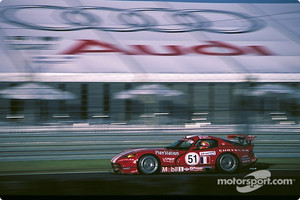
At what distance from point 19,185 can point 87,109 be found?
318 centimetres

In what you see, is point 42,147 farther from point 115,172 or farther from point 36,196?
point 36,196

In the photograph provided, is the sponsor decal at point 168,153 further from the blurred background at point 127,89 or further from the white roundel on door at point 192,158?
the blurred background at point 127,89

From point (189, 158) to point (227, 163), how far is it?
75 cm

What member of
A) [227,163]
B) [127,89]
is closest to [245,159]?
[227,163]

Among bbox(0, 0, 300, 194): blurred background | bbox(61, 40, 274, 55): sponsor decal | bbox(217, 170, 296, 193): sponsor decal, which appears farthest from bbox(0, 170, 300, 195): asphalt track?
bbox(61, 40, 274, 55): sponsor decal

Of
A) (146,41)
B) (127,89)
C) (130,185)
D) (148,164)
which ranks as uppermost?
(146,41)

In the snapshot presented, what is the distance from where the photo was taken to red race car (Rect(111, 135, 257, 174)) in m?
6.70

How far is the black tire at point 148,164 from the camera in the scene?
22.0 feet

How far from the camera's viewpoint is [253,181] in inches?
240

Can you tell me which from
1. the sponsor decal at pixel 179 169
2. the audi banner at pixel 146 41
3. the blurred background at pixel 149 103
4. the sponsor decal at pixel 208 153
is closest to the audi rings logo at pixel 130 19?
the audi banner at pixel 146 41

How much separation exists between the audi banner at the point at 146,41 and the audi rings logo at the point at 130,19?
27mm

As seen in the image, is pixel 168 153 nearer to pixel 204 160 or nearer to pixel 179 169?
pixel 179 169

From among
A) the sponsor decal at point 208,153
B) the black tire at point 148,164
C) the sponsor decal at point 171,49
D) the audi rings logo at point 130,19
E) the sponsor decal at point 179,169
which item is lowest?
the sponsor decal at point 179,169

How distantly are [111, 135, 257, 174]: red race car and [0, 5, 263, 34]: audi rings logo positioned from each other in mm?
4516
